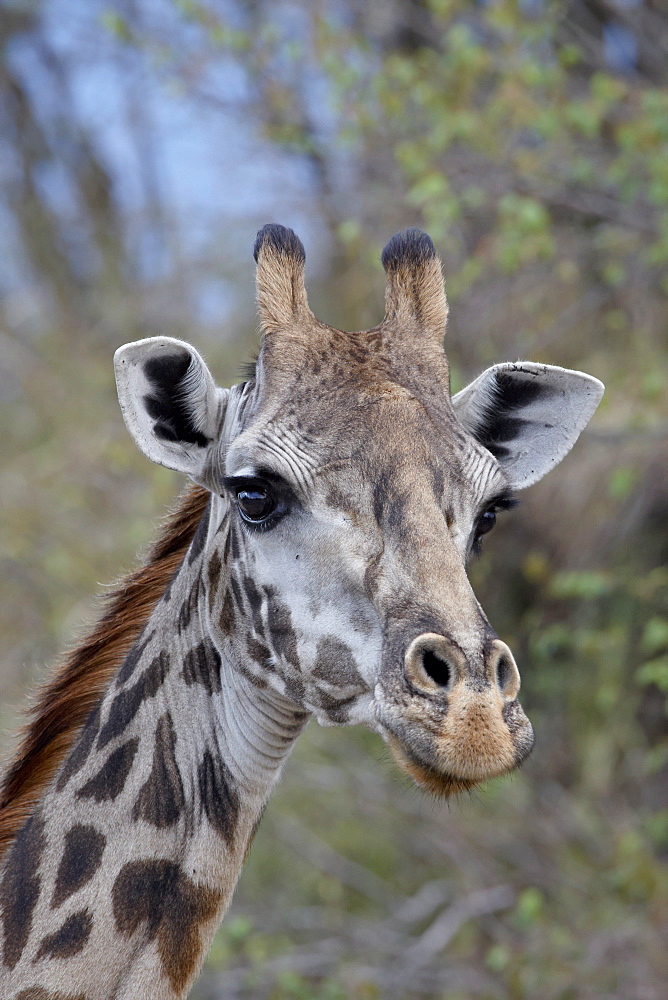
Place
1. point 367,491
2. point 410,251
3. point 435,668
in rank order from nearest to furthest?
point 435,668 → point 367,491 → point 410,251

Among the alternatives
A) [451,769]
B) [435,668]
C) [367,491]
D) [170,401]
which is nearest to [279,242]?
[170,401]

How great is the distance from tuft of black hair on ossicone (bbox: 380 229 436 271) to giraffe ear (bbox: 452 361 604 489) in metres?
0.54

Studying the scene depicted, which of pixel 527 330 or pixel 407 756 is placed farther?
pixel 527 330

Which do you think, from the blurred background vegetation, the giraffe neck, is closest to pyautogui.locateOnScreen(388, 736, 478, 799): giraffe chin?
the giraffe neck

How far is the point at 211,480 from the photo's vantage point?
14.2ft

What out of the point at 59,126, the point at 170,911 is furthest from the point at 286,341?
the point at 59,126

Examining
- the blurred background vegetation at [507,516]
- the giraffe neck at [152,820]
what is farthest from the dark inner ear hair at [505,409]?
the blurred background vegetation at [507,516]

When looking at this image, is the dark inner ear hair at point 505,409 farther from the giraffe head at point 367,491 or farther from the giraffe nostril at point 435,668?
the giraffe nostril at point 435,668

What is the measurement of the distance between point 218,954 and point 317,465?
18.8ft

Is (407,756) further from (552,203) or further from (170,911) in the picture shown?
(552,203)

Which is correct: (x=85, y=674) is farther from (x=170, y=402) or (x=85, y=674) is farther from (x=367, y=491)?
(x=367, y=491)

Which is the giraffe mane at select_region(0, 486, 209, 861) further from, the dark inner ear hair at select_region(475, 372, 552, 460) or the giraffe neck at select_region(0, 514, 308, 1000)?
the dark inner ear hair at select_region(475, 372, 552, 460)

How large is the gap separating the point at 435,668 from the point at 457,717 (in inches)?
6.7

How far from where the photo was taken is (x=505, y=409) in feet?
Answer: 15.3
